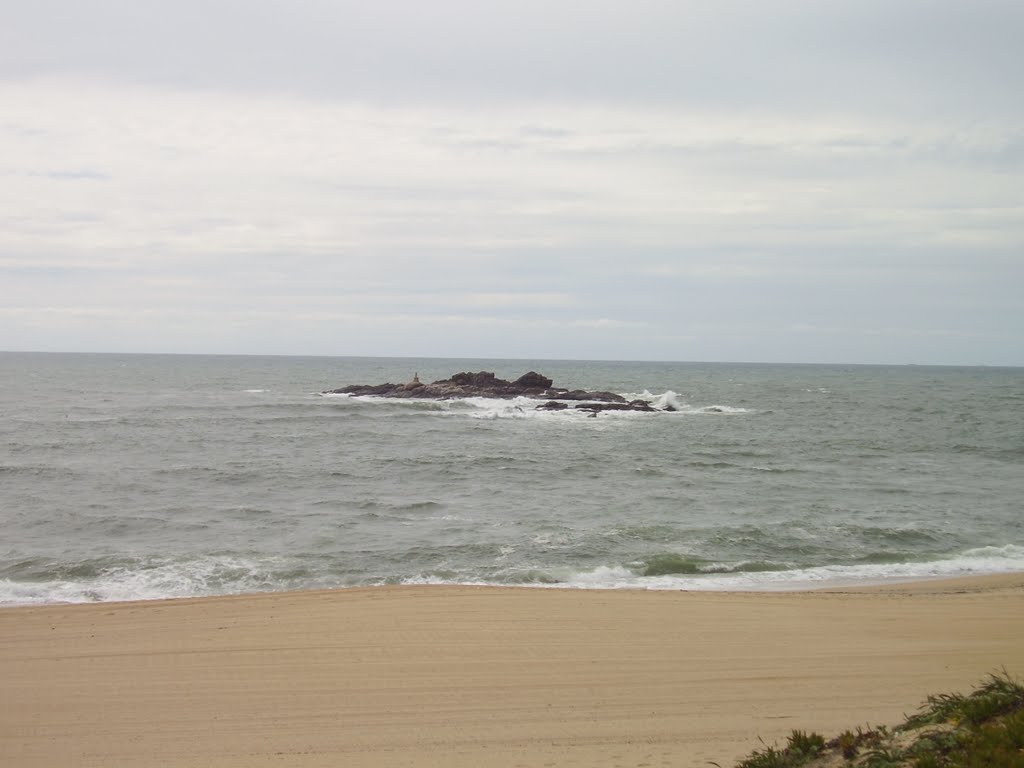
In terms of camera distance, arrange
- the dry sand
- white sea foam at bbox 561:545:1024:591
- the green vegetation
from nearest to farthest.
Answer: the green vegetation → the dry sand → white sea foam at bbox 561:545:1024:591

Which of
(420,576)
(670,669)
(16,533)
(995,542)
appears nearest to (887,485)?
(995,542)

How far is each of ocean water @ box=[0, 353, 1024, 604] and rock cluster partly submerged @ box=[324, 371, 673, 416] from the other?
10014 mm

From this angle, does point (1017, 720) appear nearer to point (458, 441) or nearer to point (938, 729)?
point (938, 729)

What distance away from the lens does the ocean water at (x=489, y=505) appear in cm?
→ 1395

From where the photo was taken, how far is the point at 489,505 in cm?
1975

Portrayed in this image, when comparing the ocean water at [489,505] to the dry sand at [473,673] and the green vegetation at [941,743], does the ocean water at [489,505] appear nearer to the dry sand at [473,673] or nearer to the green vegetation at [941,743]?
the dry sand at [473,673]

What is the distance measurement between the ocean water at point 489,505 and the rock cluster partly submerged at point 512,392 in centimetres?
1001

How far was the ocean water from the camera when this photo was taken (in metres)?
14.0

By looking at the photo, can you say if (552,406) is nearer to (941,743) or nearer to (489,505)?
(489,505)

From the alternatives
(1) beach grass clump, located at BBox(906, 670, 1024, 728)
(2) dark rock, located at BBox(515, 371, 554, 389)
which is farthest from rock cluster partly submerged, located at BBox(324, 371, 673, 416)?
(1) beach grass clump, located at BBox(906, 670, 1024, 728)

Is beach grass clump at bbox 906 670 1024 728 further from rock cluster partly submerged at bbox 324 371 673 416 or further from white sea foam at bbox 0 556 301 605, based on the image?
rock cluster partly submerged at bbox 324 371 673 416

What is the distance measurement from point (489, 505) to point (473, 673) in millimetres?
11275

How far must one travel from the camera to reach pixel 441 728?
7.17m

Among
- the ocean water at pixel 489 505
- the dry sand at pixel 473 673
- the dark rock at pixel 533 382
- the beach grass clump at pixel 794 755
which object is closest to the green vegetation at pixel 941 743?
the beach grass clump at pixel 794 755
